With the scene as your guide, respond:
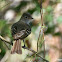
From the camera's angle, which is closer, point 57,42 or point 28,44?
point 28,44

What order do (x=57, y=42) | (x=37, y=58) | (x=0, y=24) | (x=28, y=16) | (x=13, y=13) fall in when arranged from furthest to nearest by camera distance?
(x=13, y=13), (x=57, y=42), (x=28, y=16), (x=37, y=58), (x=0, y=24)

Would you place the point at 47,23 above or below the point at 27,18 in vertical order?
below

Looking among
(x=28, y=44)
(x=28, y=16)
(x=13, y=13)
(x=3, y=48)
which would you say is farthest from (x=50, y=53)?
(x=3, y=48)

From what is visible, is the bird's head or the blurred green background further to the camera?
the blurred green background

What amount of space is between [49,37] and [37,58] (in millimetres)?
2353

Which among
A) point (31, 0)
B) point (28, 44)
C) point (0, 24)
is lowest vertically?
point (28, 44)

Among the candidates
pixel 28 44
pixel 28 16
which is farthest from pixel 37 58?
pixel 28 44

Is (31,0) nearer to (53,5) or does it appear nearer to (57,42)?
(53,5)

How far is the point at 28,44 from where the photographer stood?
357 cm

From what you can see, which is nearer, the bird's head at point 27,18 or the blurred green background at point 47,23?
the bird's head at point 27,18

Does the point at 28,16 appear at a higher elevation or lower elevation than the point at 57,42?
higher

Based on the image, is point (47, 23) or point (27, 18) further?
point (47, 23)

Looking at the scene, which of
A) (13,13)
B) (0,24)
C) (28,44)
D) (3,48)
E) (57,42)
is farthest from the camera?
(13,13)

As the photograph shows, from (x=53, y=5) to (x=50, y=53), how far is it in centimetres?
93
